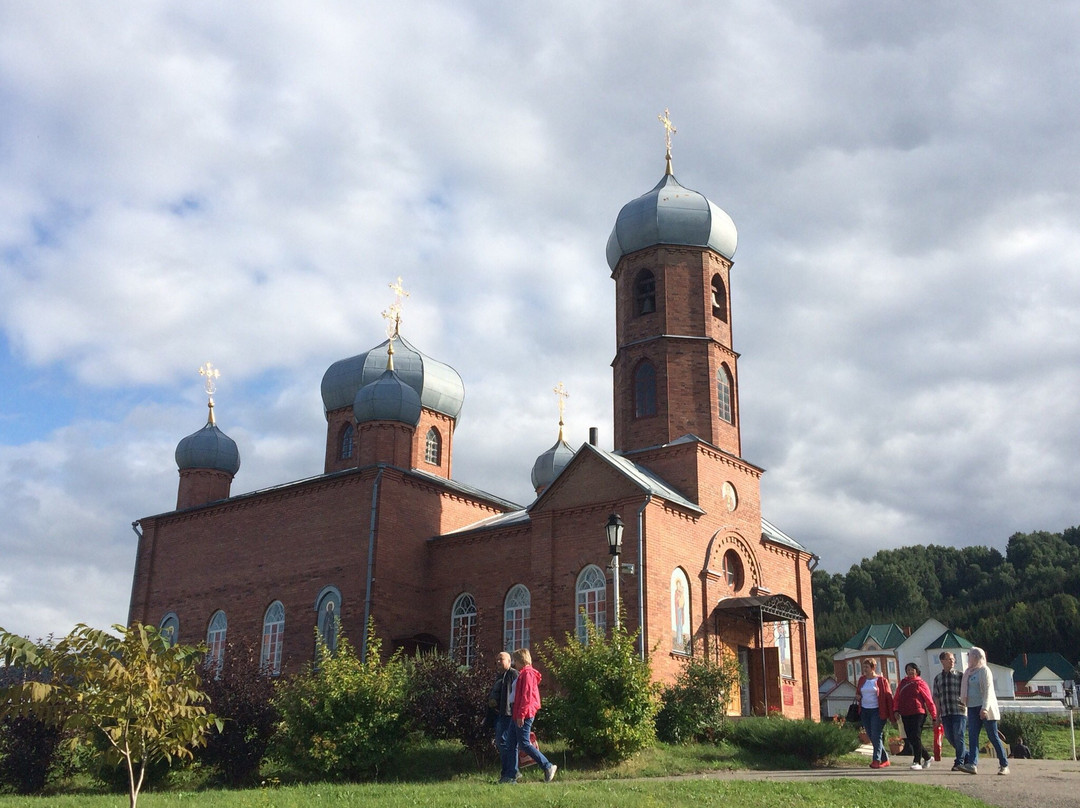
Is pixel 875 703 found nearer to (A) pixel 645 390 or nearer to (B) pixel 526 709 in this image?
(B) pixel 526 709

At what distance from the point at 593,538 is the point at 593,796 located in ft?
36.1

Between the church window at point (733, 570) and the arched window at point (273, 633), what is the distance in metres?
10.8

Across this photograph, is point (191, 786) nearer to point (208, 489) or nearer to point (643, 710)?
point (643, 710)

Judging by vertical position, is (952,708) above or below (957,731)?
above

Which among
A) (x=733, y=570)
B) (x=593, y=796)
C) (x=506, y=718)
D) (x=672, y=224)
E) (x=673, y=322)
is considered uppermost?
(x=672, y=224)

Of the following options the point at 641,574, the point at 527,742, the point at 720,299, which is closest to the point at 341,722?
the point at 527,742

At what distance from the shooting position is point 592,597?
2077 centimetres

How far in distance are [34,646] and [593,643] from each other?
24.8 ft

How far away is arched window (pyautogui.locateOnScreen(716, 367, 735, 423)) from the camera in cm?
2378

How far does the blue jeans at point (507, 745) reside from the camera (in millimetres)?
11871

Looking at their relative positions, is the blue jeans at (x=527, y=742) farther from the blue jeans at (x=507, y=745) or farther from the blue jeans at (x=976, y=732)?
the blue jeans at (x=976, y=732)

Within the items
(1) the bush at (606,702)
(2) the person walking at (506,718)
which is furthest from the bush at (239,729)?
(2) the person walking at (506,718)

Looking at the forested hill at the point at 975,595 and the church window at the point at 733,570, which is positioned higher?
the forested hill at the point at 975,595

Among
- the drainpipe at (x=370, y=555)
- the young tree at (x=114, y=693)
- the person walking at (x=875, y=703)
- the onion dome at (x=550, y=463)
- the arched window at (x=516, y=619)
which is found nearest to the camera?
the young tree at (x=114, y=693)
